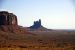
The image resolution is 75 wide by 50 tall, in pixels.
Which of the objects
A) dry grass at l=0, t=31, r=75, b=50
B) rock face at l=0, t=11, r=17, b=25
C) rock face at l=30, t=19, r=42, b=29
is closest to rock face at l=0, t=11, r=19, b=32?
rock face at l=0, t=11, r=17, b=25

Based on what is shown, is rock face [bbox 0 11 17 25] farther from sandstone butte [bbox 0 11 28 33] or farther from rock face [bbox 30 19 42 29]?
rock face [bbox 30 19 42 29]

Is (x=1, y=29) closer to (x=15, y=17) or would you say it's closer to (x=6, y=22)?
(x=6, y=22)

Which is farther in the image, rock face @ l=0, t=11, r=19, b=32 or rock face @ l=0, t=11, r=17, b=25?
rock face @ l=0, t=11, r=17, b=25

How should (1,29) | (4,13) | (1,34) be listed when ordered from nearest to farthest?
(1,34)
(1,29)
(4,13)

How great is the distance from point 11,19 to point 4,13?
349 centimetres

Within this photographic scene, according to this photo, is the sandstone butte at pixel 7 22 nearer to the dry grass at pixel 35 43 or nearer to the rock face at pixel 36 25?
the dry grass at pixel 35 43

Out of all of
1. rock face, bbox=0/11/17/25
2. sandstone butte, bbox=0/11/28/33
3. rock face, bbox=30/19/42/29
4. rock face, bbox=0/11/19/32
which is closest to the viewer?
sandstone butte, bbox=0/11/28/33

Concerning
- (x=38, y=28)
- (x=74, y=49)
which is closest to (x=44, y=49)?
(x=74, y=49)

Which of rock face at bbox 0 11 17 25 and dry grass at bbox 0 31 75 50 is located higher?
rock face at bbox 0 11 17 25

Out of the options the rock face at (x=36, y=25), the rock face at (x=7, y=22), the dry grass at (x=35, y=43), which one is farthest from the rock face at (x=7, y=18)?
the rock face at (x=36, y=25)

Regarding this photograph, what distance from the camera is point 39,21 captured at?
11894 centimetres

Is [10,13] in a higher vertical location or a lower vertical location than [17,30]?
higher

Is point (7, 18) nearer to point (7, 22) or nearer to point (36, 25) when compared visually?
point (7, 22)

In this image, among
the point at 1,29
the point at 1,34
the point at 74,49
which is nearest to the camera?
the point at 74,49
